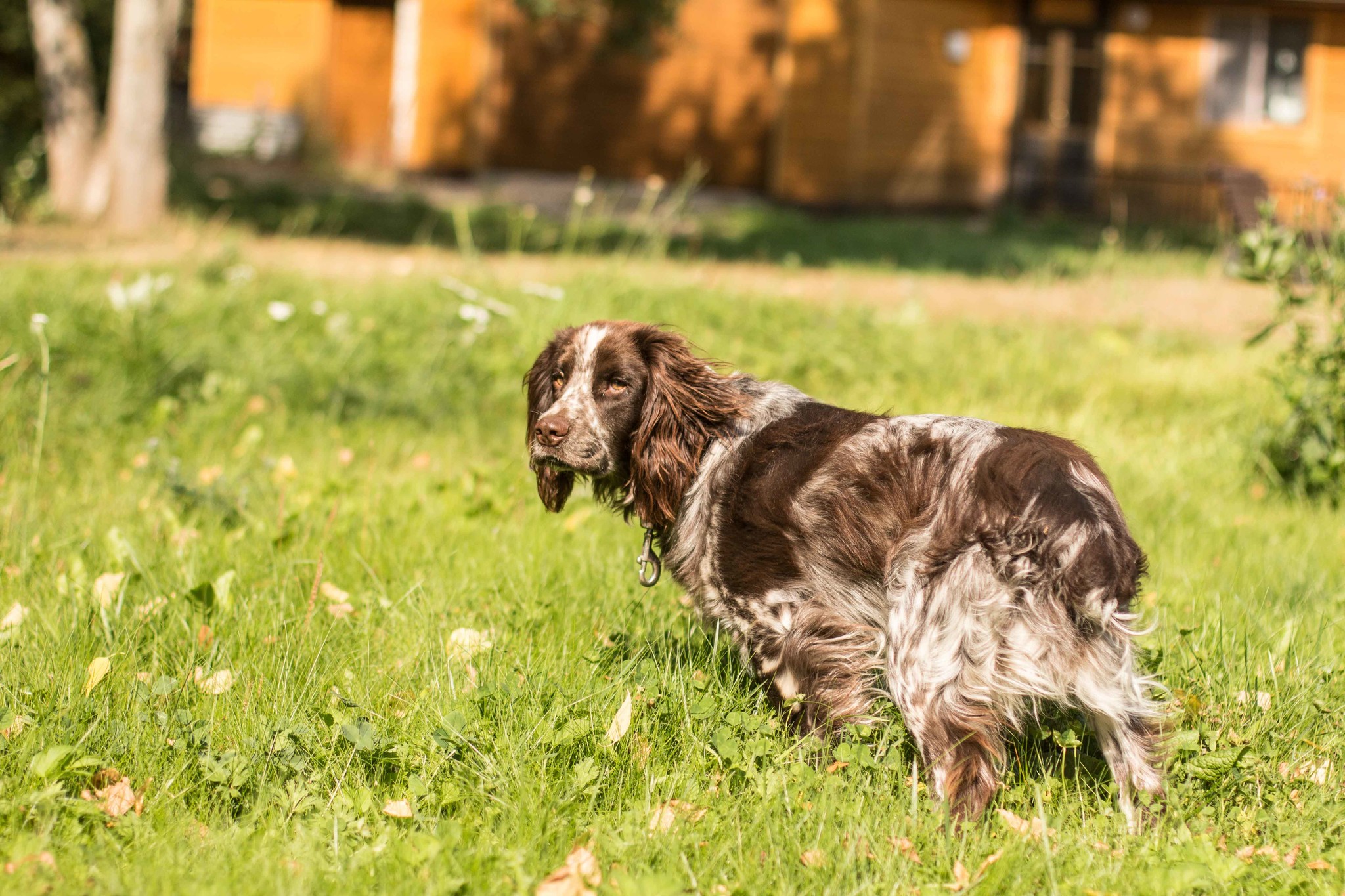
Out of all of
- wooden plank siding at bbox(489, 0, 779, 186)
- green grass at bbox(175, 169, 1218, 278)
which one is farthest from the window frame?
wooden plank siding at bbox(489, 0, 779, 186)

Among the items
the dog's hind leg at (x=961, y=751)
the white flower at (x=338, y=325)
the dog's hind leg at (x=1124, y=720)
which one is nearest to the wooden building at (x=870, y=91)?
the white flower at (x=338, y=325)

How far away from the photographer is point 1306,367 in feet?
20.6

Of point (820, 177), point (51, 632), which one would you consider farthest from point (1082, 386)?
point (820, 177)

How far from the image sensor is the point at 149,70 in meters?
12.8

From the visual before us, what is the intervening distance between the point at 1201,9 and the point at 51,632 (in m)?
23.3

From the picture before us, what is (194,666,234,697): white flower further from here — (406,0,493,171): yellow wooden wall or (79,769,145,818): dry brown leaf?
(406,0,493,171): yellow wooden wall

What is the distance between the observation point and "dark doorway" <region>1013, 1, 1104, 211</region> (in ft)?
73.4

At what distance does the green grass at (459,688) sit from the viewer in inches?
111

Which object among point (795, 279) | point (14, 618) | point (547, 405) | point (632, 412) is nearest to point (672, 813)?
point (632, 412)

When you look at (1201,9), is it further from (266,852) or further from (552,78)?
(266,852)

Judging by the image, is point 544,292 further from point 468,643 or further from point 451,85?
point 451,85

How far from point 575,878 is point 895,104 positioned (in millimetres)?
20768

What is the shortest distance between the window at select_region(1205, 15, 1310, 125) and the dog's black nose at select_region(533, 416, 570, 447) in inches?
872

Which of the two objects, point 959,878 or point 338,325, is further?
point 338,325
